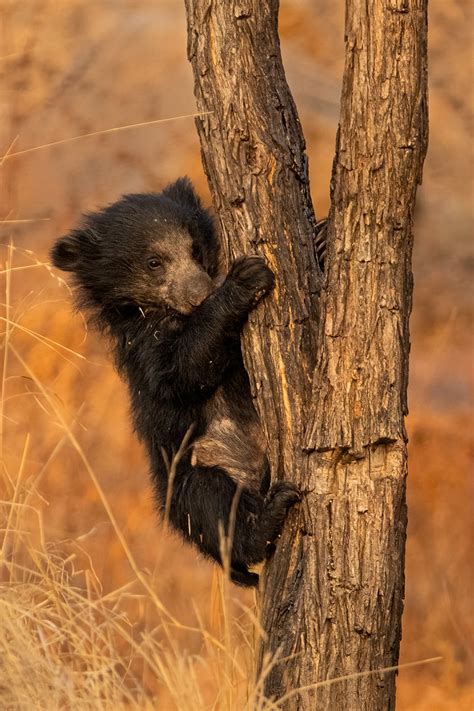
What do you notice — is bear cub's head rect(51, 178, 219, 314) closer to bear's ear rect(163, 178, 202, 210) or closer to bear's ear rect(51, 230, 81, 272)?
bear's ear rect(51, 230, 81, 272)

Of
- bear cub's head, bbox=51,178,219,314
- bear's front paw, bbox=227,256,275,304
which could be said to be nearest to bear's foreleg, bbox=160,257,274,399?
bear's front paw, bbox=227,256,275,304

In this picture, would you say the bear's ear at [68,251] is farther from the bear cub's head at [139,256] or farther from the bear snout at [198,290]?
the bear snout at [198,290]

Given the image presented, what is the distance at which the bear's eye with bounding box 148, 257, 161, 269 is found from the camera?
4301 mm

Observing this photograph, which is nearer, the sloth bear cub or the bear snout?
the sloth bear cub

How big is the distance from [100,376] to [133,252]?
14.2ft

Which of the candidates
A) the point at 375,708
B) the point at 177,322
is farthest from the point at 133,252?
the point at 375,708

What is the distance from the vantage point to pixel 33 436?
8203 millimetres

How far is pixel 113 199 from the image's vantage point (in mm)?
8703

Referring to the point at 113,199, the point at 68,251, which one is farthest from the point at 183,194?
the point at 113,199

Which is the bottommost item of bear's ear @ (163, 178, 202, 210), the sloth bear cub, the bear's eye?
the sloth bear cub

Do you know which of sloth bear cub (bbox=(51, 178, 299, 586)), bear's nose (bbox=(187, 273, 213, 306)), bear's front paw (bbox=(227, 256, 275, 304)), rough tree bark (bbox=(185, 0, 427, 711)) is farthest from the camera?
bear's nose (bbox=(187, 273, 213, 306))

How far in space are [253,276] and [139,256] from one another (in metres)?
1.22

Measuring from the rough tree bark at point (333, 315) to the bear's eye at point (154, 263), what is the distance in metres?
1.05

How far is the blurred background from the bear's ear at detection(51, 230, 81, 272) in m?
3.09
